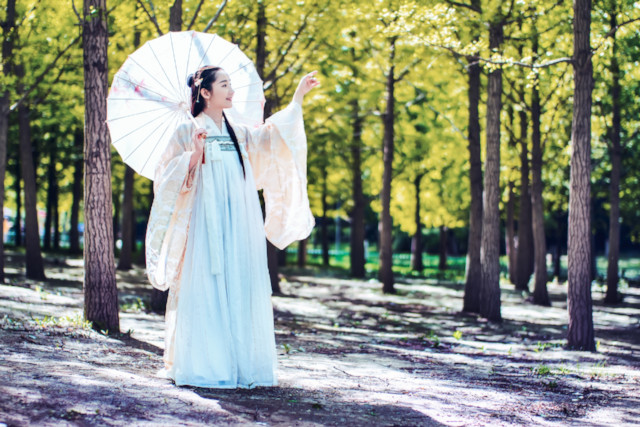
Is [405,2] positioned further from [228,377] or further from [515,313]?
[228,377]

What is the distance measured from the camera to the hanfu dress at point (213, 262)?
17.9 feet

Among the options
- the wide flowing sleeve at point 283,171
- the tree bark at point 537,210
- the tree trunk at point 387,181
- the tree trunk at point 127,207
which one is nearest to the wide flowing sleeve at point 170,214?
the wide flowing sleeve at point 283,171

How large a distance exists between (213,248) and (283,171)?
3.22 feet

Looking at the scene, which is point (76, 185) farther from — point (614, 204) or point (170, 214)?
point (170, 214)

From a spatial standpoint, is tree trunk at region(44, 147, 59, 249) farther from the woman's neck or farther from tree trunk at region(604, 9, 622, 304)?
the woman's neck

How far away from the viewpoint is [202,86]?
570 cm

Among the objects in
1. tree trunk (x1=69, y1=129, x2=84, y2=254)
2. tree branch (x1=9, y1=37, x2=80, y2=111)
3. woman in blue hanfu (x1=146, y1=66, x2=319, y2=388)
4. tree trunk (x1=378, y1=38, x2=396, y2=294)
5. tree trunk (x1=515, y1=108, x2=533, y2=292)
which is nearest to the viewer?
woman in blue hanfu (x1=146, y1=66, x2=319, y2=388)

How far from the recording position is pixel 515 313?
15.5 meters

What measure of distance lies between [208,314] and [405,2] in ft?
26.6

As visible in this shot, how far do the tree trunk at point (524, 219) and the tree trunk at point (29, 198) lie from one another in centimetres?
1158

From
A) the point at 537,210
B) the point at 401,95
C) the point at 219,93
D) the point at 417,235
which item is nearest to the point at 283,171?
the point at 219,93

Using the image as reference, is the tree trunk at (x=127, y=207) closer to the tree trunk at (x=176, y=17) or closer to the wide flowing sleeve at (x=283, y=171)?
the tree trunk at (x=176, y=17)

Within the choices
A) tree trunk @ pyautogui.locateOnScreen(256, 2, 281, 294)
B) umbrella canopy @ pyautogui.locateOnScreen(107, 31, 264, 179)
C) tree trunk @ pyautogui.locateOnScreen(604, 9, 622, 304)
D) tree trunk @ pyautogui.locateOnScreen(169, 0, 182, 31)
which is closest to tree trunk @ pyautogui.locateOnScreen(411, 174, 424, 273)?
tree trunk @ pyautogui.locateOnScreen(604, 9, 622, 304)

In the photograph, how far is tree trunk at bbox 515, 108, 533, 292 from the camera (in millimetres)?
18547
